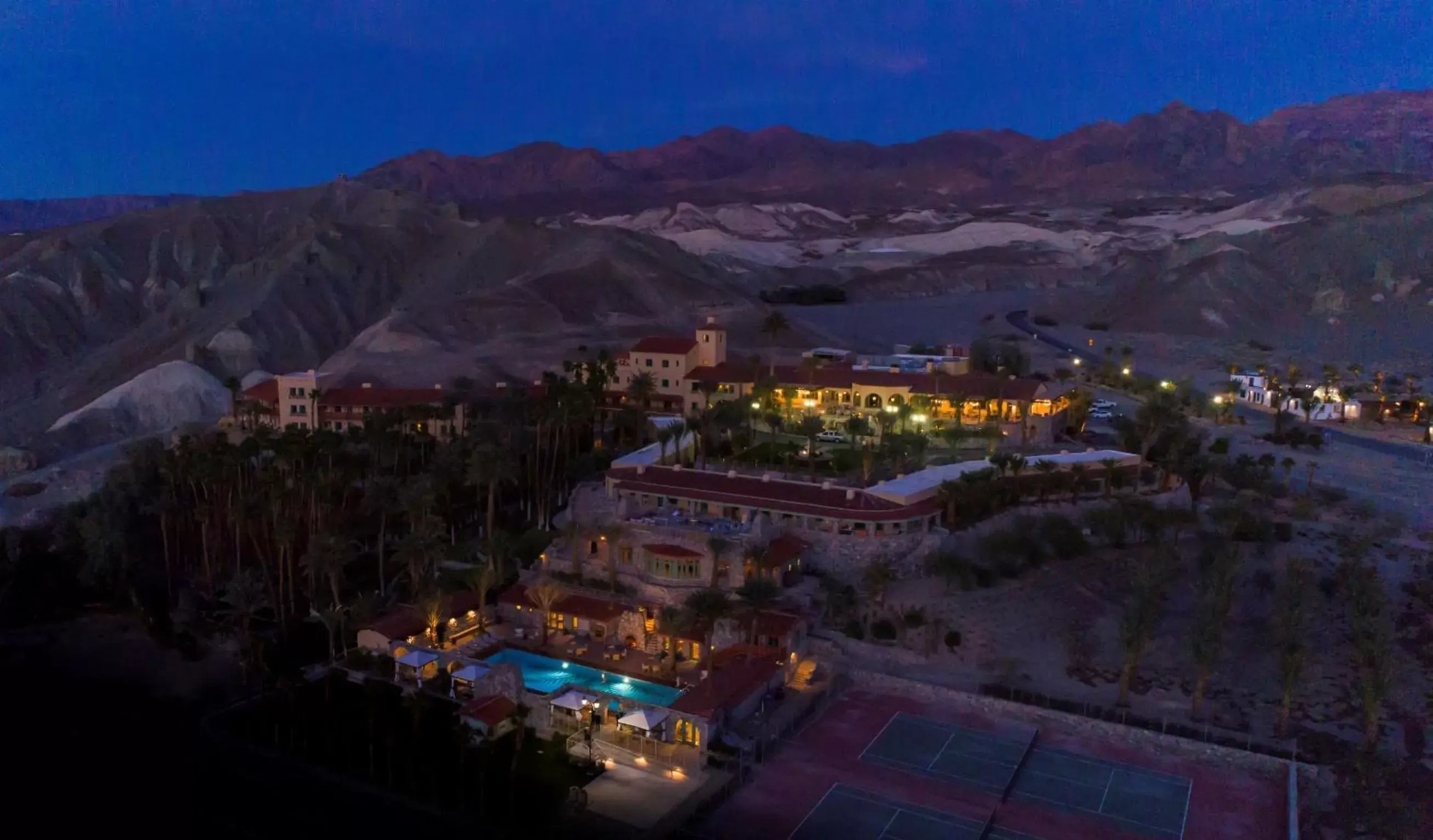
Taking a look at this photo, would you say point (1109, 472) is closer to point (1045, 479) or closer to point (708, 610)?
point (1045, 479)

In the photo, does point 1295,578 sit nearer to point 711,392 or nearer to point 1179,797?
point 1179,797

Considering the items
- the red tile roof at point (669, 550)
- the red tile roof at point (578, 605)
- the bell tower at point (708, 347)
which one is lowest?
the red tile roof at point (578, 605)

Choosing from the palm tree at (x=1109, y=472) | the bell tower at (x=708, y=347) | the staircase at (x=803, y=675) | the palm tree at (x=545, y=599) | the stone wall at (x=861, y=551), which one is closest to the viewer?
the staircase at (x=803, y=675)

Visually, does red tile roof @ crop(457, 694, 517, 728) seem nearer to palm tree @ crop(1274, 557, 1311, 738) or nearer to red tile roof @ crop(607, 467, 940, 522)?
red tile roof @ crop(607, 467, 940, 522)

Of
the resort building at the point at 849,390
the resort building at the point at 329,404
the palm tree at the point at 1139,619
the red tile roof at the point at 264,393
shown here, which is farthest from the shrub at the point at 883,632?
the red tile roof at the point at 264,393

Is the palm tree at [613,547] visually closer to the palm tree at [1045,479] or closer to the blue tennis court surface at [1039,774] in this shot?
the blue tennis court surface at [1039,774]

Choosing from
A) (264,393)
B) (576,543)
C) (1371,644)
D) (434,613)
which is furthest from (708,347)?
(1371,644)
